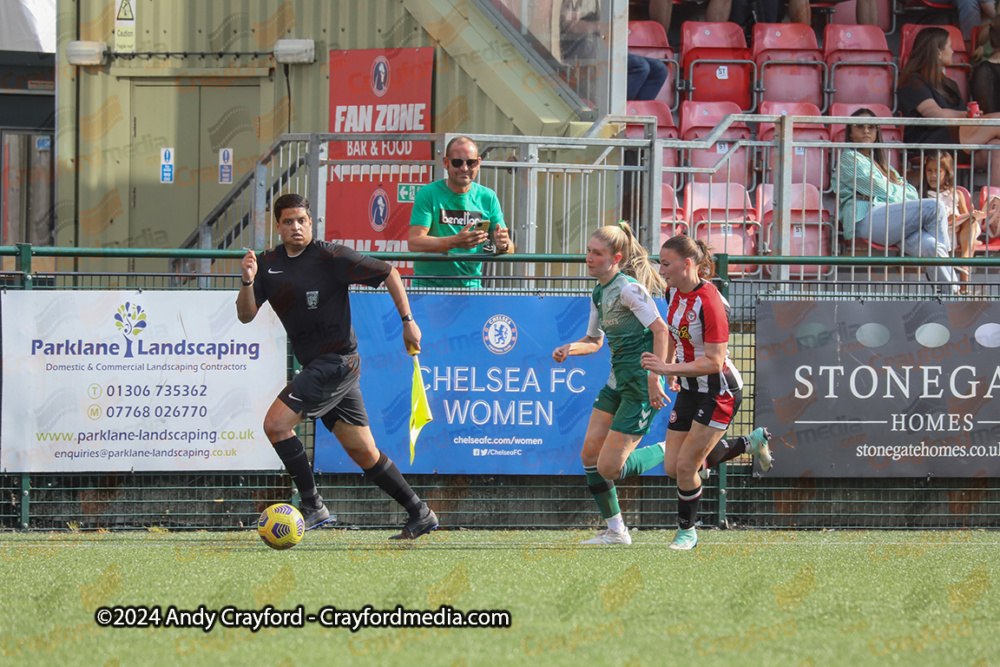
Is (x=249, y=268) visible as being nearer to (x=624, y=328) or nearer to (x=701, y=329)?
(x=624, y=328)

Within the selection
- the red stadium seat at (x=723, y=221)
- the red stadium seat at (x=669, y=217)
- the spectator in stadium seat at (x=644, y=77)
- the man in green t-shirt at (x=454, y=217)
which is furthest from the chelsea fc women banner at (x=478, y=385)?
the spectator in stadium seat at (x=644, y=77)

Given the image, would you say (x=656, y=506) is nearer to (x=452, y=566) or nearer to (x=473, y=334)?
(x=473, y=334)

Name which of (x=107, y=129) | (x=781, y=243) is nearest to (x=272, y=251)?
(x=781, y=243)

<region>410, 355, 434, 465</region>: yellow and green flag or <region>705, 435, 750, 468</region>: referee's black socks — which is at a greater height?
<region>410, 355, 434, 465</region>: yellow and green flag

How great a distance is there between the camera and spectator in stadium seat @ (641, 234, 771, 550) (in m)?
6.84

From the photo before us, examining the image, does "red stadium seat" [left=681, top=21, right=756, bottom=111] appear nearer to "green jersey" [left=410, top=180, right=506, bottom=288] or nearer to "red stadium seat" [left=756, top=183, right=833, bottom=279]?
"red stadium seat" [left=756, top=183, right=833, bottom=279]

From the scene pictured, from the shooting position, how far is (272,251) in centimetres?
695

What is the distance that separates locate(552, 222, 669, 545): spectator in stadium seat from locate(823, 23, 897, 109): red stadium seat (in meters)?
8.15

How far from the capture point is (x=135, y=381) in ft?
25.5

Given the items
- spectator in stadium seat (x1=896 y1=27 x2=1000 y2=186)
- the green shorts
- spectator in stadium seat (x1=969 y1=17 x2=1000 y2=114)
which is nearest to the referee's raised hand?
the green shorts

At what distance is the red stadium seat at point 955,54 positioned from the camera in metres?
14.3

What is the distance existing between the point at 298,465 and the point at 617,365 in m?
1.98

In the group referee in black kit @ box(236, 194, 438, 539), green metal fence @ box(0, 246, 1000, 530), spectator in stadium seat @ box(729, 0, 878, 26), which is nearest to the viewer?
referee in black kit @ box(236, 194, 438, 539)

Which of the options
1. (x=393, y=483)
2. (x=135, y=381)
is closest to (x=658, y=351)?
(x=393, y=483)
